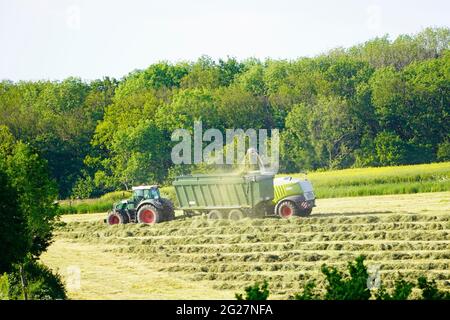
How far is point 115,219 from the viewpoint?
39.7m

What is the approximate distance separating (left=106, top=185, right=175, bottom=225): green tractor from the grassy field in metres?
0.62

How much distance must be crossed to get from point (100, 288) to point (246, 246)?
670 centimetres

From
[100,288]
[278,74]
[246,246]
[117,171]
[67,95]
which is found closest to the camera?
[100,288]

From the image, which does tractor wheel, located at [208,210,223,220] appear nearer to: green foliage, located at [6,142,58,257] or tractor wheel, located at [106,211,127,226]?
tractor wheel, located at [106,211,127,226]

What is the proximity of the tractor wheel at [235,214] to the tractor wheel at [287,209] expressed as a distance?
1.38 m

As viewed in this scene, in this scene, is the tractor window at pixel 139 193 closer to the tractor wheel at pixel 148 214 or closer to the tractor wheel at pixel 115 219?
the tractor wheel at pixel 148 214

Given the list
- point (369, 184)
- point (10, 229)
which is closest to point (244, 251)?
point (10, 229)

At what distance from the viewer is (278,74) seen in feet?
289

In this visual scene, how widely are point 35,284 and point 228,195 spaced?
547 inches

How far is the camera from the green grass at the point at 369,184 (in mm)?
47312

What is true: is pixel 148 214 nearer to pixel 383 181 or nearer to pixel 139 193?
pixel 139 193

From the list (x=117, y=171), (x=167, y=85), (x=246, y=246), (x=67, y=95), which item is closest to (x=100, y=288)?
(x=246, y=246)

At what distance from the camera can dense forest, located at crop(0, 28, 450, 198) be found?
64.5 metres
